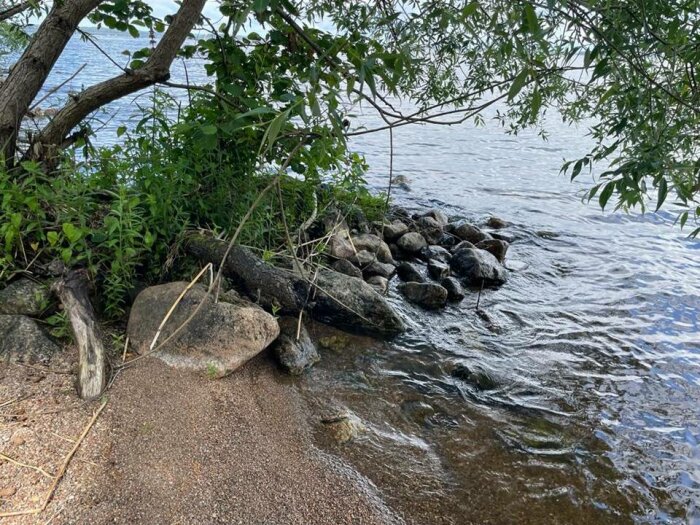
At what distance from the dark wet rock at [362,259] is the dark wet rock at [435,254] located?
1098mm

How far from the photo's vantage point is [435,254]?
7184 mm

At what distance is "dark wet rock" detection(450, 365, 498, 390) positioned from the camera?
431 centimetres

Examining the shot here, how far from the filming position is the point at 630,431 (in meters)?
3.89

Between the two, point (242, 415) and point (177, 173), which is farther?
point (177, 173)

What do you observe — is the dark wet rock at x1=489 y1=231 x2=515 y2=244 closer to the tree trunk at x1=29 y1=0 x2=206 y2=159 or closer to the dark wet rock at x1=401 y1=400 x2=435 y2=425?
the dark wet rock at x1=401 y1=400 x2=435 y2=425

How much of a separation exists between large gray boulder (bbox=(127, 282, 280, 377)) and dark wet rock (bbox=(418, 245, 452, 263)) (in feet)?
12.0

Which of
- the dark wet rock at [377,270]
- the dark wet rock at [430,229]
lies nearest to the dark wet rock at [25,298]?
the dark wet rock at [377,270]

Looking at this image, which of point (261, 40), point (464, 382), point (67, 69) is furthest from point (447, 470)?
point (67, 69)

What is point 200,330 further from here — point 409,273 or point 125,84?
point 409,273

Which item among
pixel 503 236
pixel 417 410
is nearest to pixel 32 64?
pixel 417 410

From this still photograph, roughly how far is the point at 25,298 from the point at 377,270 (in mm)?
3807

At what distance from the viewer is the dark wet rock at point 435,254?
23.3ft

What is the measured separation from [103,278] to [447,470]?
281 cm

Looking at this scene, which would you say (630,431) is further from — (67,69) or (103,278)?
(67,69)
